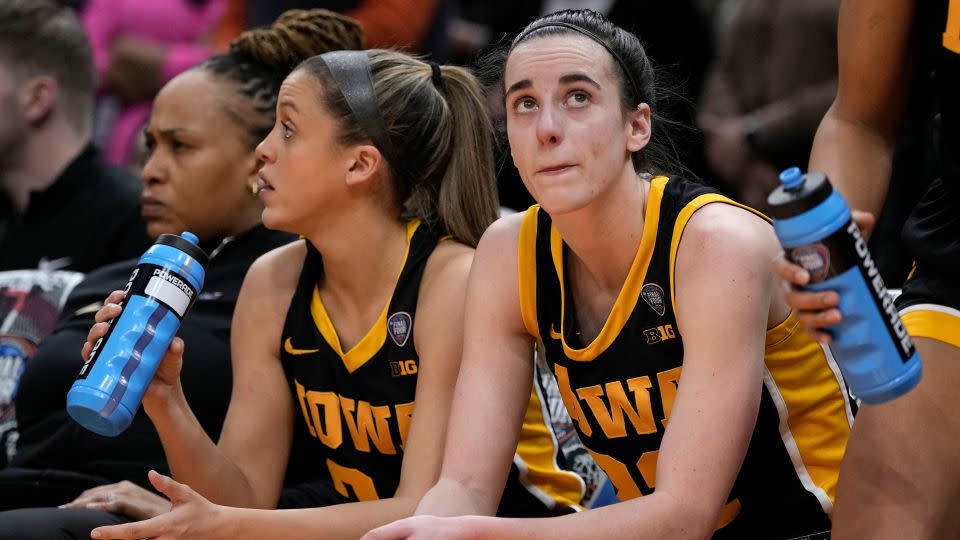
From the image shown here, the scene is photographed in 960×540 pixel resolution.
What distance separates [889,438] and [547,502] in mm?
877

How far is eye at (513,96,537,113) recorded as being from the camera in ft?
7.57

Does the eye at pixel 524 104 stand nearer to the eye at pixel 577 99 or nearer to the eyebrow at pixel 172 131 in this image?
the eye at pixel 577 99

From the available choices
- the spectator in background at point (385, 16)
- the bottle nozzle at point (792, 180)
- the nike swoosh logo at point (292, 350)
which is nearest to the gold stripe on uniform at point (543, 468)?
the nike swoosh logo at point (292, 350)

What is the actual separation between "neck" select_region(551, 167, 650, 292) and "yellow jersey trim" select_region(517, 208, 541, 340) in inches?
3.9

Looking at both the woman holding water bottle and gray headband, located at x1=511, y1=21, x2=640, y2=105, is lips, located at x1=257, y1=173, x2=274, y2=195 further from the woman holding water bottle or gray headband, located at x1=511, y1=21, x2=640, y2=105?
gray headband, located at x1=511, y1=21, x2=640, y2=105

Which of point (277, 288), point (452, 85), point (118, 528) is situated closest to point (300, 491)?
point (277, 288)

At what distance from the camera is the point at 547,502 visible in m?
2.75

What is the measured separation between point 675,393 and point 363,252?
2.76ft

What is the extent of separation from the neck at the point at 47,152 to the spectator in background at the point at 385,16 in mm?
832

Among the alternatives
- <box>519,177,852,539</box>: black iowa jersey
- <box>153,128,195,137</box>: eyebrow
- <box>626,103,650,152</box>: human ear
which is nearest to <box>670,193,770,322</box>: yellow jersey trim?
<box>519,177,852,539</box>: black iowa jersey

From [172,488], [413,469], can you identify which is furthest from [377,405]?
[172,488]

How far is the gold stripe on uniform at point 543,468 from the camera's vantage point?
277 centimetres

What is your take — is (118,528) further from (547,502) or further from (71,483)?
(547,502)

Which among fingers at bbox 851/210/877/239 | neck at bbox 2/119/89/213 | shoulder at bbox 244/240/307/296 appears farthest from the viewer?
neck at bbox 2/119/89/213
